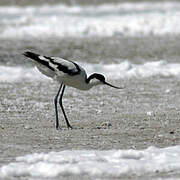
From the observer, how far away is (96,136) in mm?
10828

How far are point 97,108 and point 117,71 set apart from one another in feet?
16.3

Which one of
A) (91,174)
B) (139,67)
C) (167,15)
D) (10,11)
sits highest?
(10,11)

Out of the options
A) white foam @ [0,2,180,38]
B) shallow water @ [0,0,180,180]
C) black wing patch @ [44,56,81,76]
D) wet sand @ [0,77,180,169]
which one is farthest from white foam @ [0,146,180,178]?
white foam @ [0,2,180,38]

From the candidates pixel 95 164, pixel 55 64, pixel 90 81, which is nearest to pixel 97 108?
pixel 90 81

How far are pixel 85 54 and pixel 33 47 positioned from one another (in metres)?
3.47

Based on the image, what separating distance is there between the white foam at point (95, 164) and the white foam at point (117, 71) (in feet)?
26.6

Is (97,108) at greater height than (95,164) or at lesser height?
greater

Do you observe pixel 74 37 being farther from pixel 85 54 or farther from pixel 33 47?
pixel 85 54

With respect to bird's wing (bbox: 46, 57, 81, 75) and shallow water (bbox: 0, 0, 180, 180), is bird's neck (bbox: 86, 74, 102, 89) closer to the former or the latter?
bird's wing (bbox: 46, 57, 81, 75)

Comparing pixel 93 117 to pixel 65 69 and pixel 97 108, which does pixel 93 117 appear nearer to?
pixel 97 108

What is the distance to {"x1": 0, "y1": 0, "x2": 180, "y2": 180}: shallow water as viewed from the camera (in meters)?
8.51

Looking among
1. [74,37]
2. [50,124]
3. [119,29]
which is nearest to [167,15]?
[119,29]

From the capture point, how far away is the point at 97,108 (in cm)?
1362

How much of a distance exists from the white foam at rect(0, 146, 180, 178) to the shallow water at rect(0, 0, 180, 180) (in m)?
0.01
